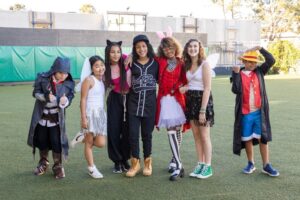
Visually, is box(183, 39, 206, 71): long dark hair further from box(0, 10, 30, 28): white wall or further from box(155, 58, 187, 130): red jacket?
box(0, 10, 30, 28): white wall

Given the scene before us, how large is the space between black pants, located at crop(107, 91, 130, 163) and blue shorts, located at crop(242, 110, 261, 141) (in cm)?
137

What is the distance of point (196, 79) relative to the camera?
454 centimetres

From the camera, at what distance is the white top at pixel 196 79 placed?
452 centimetres

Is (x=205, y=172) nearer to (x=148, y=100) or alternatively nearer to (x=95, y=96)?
(x=148, y=100)

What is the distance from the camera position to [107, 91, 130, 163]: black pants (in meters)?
4.79

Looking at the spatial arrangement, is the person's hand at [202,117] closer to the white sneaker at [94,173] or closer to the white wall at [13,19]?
the white sneaker at [94,173]

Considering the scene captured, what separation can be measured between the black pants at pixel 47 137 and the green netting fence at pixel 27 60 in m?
15.5

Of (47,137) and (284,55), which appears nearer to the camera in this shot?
(47,137)

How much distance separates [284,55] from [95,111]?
22.3 m

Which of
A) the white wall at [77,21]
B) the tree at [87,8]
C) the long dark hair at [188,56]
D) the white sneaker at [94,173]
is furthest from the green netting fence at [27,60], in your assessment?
the tree at [87,8]

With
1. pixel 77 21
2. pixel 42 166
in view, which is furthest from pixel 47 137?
pixel 77 21

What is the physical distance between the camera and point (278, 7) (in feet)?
143

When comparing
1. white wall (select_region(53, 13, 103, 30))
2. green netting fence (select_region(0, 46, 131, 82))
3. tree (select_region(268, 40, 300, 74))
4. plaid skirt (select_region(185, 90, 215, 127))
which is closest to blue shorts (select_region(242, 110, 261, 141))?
plaid skirt (select_region(185, 90, 215, 127))

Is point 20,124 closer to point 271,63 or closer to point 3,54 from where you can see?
→ point 271,63
